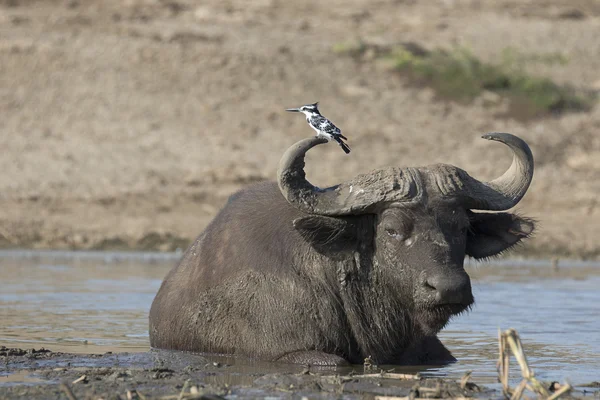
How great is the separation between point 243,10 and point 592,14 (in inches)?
315

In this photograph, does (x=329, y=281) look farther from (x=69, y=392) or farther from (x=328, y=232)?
→ (x=69, y=392)

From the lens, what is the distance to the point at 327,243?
7.61 m

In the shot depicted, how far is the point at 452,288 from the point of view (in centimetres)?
697

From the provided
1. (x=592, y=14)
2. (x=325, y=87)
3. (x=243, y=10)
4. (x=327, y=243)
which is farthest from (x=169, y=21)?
(x=327, y=243)

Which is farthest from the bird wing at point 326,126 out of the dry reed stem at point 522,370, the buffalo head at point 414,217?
the dry reed stem at point 522,370

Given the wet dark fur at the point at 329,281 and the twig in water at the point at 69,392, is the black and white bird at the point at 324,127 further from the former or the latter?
the twig in water at the point at 69,392

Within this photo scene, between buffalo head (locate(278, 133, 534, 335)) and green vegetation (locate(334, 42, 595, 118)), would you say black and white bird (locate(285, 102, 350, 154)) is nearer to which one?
buffalo head (locate(278, 133, 534, 335))

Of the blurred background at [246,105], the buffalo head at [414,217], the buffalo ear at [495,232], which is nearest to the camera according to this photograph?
the buffalo head at [414,217]

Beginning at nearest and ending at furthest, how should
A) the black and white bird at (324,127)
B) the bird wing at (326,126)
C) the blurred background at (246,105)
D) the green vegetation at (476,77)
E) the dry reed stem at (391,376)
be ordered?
the dry reed stem at (391,376) < the black and white bird at (324,127) < the bird wing at (326,126) < the blurred background at (246,105) < the green vegetation at (476,77)

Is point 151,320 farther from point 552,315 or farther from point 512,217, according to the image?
point 552,315

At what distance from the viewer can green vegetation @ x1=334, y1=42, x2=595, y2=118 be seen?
21.4 meters

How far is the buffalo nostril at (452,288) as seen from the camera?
22.9 ft

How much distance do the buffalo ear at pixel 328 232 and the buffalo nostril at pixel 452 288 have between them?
2.56ft

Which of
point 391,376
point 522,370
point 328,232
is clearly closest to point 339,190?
point 328,232
